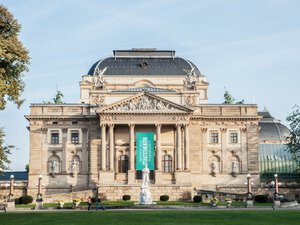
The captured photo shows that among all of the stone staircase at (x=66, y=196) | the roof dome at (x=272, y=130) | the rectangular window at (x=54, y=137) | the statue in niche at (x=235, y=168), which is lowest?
the stone staircase at (x=66, y=196)

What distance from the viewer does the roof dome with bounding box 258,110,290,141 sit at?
110 meters

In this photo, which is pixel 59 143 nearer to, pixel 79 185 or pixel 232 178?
pixel 79 185

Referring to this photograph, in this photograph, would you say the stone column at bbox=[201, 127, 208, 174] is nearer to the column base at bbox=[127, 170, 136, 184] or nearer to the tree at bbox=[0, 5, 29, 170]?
the column base at bbox=[127, 170, 136, 184]

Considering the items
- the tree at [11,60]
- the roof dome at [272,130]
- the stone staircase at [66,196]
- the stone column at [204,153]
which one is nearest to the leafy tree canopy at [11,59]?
the tree at [11,60]

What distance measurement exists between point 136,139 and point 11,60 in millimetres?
41849

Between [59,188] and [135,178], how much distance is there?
1221cm

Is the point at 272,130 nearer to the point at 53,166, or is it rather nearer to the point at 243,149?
the point at 243,149

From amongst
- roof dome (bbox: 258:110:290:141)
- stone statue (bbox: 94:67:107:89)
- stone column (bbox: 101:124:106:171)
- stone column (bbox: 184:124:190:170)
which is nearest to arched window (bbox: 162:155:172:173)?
stone column (bbox: 184:124:190:170)

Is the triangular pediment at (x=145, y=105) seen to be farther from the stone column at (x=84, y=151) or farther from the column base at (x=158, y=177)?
the column base at (x=158, y=177)

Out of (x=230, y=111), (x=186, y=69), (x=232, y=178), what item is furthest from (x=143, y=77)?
(x=232, y=178)

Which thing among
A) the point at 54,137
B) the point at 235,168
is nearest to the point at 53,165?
the point at 54,137

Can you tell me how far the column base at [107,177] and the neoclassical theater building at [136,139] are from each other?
5.7 inches

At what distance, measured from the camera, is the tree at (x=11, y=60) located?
159ft

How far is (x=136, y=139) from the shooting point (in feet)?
295
